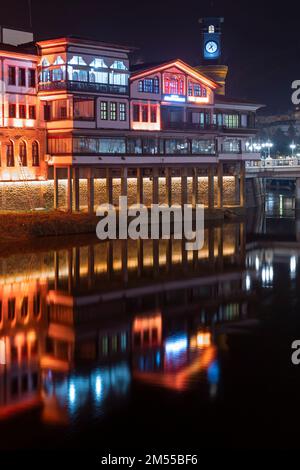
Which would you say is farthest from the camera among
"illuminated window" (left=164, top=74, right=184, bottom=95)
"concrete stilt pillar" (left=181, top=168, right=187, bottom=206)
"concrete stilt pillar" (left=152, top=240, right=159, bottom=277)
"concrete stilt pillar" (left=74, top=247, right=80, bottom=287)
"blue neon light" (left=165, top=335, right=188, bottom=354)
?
"concrete stilt pillar" (left=181, top=168, right=187, bottom=206)

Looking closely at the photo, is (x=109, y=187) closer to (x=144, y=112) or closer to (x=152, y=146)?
(x=152, y=146)

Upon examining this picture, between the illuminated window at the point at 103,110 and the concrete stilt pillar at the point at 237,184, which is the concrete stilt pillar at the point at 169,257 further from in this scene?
the concrete stilt pillar at the point at 237,184

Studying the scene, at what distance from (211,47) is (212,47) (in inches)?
3.8

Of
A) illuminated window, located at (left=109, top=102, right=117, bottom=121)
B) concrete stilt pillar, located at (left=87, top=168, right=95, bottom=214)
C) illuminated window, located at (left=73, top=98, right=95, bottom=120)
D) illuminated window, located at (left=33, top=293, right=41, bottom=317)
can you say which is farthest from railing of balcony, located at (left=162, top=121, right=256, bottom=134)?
illuminated window, located at (left=33, top=293, right=41, bottom=317)

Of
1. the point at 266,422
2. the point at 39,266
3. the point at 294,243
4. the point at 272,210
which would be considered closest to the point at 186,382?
the point at 266,422

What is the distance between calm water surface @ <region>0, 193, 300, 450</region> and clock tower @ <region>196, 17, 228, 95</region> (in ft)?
126

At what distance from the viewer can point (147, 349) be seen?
74.5 feet

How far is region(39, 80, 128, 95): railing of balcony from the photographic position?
156 feet

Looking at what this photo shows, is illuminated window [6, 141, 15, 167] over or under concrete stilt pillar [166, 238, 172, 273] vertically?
over

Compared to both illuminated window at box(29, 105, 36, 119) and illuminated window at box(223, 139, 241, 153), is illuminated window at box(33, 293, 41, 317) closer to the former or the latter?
illuminated window at box(29, 105, 36, 119)

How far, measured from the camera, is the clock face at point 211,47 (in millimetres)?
75500

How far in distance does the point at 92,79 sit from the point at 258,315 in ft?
85.8

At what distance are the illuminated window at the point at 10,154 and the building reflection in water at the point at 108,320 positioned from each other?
932 cm

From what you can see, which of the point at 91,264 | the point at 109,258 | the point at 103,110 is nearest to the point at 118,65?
the point at 103,110
